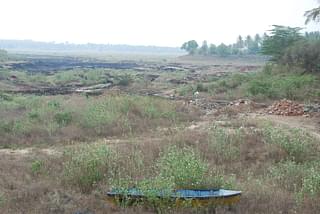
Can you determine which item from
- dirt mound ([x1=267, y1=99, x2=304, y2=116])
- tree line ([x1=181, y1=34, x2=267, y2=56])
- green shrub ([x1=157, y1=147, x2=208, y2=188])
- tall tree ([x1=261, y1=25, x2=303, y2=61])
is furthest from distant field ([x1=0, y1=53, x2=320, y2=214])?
tree line ([x1=181, y1=34, x2=267, y2=56])

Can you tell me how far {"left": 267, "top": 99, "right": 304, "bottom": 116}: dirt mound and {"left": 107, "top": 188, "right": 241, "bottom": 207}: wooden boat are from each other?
1044 centimetres

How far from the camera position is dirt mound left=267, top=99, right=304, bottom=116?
17.0 meters

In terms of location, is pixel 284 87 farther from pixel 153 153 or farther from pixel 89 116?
pixel 153 153

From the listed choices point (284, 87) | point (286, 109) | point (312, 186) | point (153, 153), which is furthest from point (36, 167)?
point (284, 87)

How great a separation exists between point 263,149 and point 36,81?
24.7 m

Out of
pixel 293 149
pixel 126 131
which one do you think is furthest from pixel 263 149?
pixel 126 131

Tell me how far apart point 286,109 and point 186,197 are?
11313mm

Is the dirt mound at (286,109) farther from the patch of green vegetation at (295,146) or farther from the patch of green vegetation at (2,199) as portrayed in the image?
the patch of green vegetation at (2,199)

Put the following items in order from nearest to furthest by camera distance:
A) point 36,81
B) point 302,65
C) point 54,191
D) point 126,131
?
point 54,191 < point 126,131 < point 302,65 < point 36,81

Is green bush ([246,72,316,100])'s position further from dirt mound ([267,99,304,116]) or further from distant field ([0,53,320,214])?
dirt mound ([267,99,304,116])

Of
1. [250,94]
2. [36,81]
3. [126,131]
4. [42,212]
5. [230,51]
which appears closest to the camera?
[42,212]

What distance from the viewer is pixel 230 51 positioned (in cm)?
8550

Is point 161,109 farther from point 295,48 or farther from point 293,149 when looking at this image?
point 295,48

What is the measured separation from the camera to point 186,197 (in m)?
6.73
